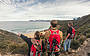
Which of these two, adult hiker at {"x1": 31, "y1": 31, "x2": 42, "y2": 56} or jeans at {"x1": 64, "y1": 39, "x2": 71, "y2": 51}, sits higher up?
adult hiker at {"x1": 31, "y1": 31, "x2": 42, "y2": 56}

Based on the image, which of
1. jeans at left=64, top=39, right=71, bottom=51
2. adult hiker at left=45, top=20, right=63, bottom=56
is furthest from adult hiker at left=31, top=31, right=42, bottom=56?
jeans at left=64, top=39, right=71, bottom=51

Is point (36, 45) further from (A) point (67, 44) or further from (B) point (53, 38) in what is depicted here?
(A) point (67, 44)

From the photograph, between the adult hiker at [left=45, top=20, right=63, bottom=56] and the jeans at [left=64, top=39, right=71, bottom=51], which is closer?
the adult hiker at [left=45, top=20, right=63, bottom=56]

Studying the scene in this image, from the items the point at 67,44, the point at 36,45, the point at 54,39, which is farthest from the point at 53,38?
the point at 67,44

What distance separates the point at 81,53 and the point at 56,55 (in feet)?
10.0

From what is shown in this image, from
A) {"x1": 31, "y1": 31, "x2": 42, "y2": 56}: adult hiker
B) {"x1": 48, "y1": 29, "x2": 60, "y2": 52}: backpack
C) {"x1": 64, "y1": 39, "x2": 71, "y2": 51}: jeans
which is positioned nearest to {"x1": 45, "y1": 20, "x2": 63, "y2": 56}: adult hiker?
{"x1": 48, "y1": 29, "x2": 60, "y2": 52}: backpack

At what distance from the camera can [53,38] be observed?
11.0 ft

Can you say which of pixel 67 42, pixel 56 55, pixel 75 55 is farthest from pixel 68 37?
pixel 56 55

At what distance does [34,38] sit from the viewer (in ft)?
11.4

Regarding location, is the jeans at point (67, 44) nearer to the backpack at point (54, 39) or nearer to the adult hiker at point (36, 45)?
the backpack at point (54, 39)

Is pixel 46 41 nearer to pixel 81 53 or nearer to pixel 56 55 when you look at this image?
pixel 56 55

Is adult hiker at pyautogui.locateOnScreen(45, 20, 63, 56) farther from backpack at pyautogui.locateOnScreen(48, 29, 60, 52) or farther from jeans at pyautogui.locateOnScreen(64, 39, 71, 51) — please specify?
jeans at pyautogui.locateOnScreen(64, 39, 71, 51)

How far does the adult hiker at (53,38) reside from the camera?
10.9ft

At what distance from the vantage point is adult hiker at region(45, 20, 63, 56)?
3.33 meters
